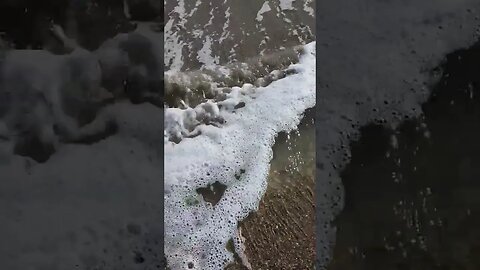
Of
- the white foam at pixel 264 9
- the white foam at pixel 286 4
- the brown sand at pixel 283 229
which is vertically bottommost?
the brown sand at pixel 283 229

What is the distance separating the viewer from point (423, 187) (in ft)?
3.71

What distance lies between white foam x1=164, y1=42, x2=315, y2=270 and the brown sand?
0.03 meters

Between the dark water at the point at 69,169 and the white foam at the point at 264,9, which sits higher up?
the white foam at the point at 264,9

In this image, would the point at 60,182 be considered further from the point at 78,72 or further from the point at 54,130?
the point at 78,72

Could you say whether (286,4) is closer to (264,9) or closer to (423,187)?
(264,9)

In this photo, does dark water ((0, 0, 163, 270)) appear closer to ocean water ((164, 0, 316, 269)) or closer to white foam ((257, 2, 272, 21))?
ocean water ((164, 0, 316, 269))

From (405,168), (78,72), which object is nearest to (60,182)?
(78,72)

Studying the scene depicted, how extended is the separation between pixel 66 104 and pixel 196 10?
0.35 metres

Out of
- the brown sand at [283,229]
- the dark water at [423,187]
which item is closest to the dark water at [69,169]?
the brown sand at [283,229]

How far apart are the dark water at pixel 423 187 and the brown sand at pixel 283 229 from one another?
69 millimetres

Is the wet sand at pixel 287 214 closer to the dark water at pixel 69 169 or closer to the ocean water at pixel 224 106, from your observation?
the ocean water at pixel 224 106

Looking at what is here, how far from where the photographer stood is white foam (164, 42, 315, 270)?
111 cm

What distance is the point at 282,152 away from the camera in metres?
1.15

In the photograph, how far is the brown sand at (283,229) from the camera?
1122 millimetres
